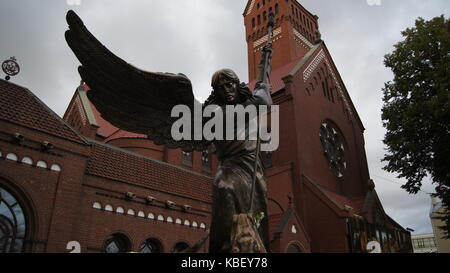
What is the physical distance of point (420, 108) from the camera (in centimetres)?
1450

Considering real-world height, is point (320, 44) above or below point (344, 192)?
above

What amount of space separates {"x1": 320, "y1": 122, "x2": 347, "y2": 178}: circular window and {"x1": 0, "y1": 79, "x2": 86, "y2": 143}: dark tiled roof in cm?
1517

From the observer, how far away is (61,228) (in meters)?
11.6

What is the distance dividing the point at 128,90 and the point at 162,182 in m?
12.4

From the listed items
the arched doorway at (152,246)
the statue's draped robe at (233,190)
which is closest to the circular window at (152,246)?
the arched doorway at (152,246)

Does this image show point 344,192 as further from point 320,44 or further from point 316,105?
point 320,44

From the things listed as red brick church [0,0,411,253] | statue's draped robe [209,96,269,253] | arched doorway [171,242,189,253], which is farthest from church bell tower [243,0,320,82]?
statue's draped robe [209,96,269,253]

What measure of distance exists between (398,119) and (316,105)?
7.70m

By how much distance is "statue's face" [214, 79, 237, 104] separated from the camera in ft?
12.2

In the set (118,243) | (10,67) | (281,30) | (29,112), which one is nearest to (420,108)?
(118,243)

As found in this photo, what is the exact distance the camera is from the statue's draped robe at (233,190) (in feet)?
10.2

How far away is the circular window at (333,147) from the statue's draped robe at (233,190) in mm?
19569
